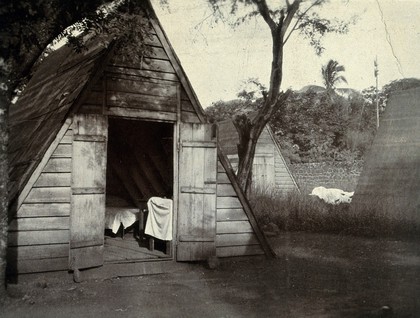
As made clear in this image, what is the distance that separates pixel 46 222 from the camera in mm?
7480

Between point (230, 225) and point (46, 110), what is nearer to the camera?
point (46, 110)

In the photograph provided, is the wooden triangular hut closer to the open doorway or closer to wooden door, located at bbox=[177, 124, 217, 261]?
the open doorway

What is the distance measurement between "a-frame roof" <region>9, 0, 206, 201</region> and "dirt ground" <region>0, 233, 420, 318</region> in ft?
6.46

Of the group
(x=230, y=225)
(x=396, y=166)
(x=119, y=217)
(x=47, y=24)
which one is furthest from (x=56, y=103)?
(x=396, y=166)

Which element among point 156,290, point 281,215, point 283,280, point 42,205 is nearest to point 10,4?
point 42,205

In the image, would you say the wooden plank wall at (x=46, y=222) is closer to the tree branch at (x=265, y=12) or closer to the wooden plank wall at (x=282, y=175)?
the tree branch at (x=265, y=12)

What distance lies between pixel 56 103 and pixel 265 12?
7.93 meters

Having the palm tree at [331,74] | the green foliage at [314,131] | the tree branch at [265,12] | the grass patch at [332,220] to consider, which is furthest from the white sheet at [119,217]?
the palm tree at [331,74]

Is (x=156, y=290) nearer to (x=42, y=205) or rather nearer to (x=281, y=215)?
(x=42, y=205)

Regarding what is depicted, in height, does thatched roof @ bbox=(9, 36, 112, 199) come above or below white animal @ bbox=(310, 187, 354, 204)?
above

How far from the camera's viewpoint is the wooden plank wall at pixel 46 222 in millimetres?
7238

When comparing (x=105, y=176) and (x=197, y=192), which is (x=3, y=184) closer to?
(x=105, y=176)

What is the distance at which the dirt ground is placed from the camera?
6.06 meters

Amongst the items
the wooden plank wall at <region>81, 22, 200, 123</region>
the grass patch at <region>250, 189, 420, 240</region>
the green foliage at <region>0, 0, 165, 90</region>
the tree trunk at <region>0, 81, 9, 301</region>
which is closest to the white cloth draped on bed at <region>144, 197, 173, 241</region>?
the wooden plank wall at <region>81, 22, 200, 123</region>
